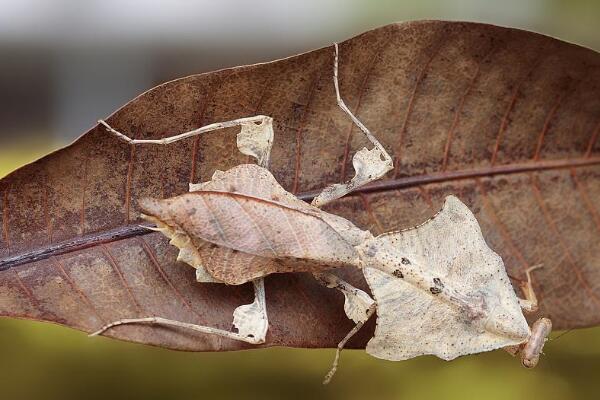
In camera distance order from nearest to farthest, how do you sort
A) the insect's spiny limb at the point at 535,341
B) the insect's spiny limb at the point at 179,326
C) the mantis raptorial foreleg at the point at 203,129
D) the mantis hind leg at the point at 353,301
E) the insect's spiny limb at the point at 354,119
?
the insect's spiny limb at the point at 179,326
the mantis raptorial foreleg at the point at 203,129
the insect's spiny limb at the point at 354,119
the mantis hind leg at the point at 353,301
the insect's spiny limb at the point at 535,341

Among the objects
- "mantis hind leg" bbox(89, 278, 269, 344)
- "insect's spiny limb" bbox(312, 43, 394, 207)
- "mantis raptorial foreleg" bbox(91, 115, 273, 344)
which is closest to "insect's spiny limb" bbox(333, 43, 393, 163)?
"insect's spiny limb" bbox(312, 43, 394, 207)

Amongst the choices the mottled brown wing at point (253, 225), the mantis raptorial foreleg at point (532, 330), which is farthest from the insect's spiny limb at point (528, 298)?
the mottled brown wing at point (253, 225)

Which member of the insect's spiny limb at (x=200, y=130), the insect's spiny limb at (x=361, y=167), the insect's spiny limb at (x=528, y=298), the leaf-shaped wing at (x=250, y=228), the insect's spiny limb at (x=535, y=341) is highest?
the insect's spiny limb at (x=200, y=130)

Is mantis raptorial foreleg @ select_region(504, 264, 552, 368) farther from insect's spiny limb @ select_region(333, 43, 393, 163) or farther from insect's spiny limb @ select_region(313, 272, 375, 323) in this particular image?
insect's spiny limb @ select_region(333, 43, 393, 163)

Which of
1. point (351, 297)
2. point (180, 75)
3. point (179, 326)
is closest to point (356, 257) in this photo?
point (351, 297)

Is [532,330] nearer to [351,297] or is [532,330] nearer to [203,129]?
[351,297]

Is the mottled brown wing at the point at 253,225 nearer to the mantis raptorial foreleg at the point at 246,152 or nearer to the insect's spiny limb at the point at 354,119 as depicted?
the mantis raptorial foreleg at the point at 246,152

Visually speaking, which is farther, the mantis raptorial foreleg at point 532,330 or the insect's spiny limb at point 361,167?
the mantis raptorial foreleg at point 532,330
